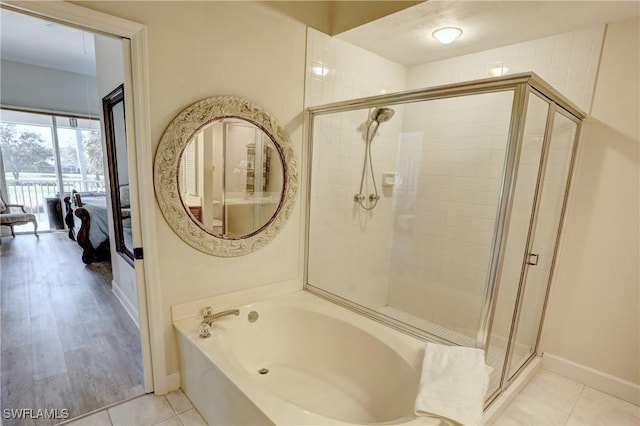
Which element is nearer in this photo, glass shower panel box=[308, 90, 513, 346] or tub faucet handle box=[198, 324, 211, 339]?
tub faucet handle box=[198, 324, 211, 339]

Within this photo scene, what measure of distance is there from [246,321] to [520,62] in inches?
106

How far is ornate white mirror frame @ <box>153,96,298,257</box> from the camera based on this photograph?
169 centimetres

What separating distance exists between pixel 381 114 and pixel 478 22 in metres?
0.87

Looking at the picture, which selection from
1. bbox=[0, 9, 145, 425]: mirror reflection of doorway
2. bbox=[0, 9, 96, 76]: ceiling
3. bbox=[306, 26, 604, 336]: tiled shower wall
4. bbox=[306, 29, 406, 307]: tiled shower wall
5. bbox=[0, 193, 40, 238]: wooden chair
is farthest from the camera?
bbox=[0, 193, 40, 238]: wooden chair

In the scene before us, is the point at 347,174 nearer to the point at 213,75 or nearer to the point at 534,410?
the point at 213,75

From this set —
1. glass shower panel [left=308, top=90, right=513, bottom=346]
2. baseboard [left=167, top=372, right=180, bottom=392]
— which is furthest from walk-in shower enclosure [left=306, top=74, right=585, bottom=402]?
baseboard [left=167, top=372, right=180, bottom=392]

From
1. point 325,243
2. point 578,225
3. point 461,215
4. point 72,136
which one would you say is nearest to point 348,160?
point 325,243

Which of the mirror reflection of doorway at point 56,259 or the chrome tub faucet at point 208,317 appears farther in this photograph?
the mirror reflection of doorway at point 56,259

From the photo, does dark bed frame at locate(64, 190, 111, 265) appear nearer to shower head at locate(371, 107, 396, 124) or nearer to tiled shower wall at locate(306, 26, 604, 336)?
tiled shower wall at locate(306, 26, 604, 336)

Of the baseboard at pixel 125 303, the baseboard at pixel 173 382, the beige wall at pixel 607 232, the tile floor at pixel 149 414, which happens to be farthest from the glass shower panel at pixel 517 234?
the baseboard at pixel 125 303

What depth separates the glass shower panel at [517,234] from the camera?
5.08 ft

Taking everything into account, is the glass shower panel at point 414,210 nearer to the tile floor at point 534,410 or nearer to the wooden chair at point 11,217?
the tile floor at point 534,410

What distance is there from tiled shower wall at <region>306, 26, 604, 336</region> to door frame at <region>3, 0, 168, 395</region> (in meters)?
1.09

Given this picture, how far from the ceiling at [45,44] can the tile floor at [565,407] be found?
4727mm
